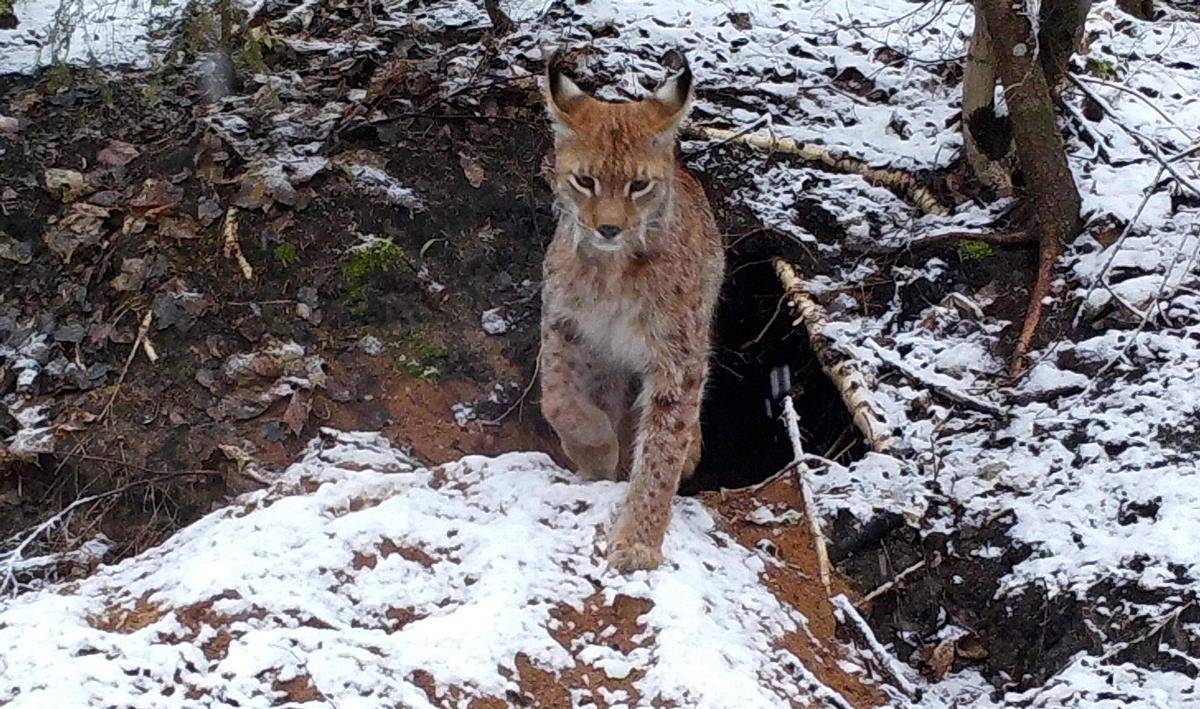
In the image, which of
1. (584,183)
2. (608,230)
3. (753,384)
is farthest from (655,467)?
(753,384)

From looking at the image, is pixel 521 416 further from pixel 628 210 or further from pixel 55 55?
pixel 55 55

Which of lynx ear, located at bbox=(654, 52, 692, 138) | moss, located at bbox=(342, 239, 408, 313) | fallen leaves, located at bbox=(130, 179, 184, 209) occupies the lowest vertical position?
moss, located at bbox=(342, 239, 408, 313)

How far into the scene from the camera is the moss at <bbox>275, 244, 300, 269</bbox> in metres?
5.74

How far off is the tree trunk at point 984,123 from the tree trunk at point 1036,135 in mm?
360

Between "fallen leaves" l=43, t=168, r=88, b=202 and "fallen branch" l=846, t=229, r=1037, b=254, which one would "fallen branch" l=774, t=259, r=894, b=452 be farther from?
"fallen leaves" l=43, t=168, r=88, b=202

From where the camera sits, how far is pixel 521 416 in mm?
5602

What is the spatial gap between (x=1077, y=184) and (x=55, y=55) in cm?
526

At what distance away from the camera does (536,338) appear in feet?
19.2

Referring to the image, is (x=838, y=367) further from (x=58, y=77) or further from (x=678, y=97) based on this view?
(x=58, y=77)

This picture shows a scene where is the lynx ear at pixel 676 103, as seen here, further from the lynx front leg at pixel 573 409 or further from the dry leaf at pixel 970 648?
the dry leaf at pixel 970 648

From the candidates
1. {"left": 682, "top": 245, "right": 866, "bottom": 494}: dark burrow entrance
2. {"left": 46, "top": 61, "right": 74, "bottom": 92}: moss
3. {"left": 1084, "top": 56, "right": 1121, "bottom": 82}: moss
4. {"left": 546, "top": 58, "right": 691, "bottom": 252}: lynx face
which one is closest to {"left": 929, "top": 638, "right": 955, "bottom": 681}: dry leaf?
{"left": 682, "top": 245, "right": 866, "bottom": 494}: dark burrow entrance

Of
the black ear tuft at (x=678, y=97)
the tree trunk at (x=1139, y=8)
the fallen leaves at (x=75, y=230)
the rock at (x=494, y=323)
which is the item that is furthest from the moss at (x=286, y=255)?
the tree trunk at (x=1139, y=8)

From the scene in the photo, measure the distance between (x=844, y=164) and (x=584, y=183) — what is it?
2.57 metres

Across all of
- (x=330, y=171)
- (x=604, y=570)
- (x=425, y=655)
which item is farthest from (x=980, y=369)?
(x=330, y=171)
